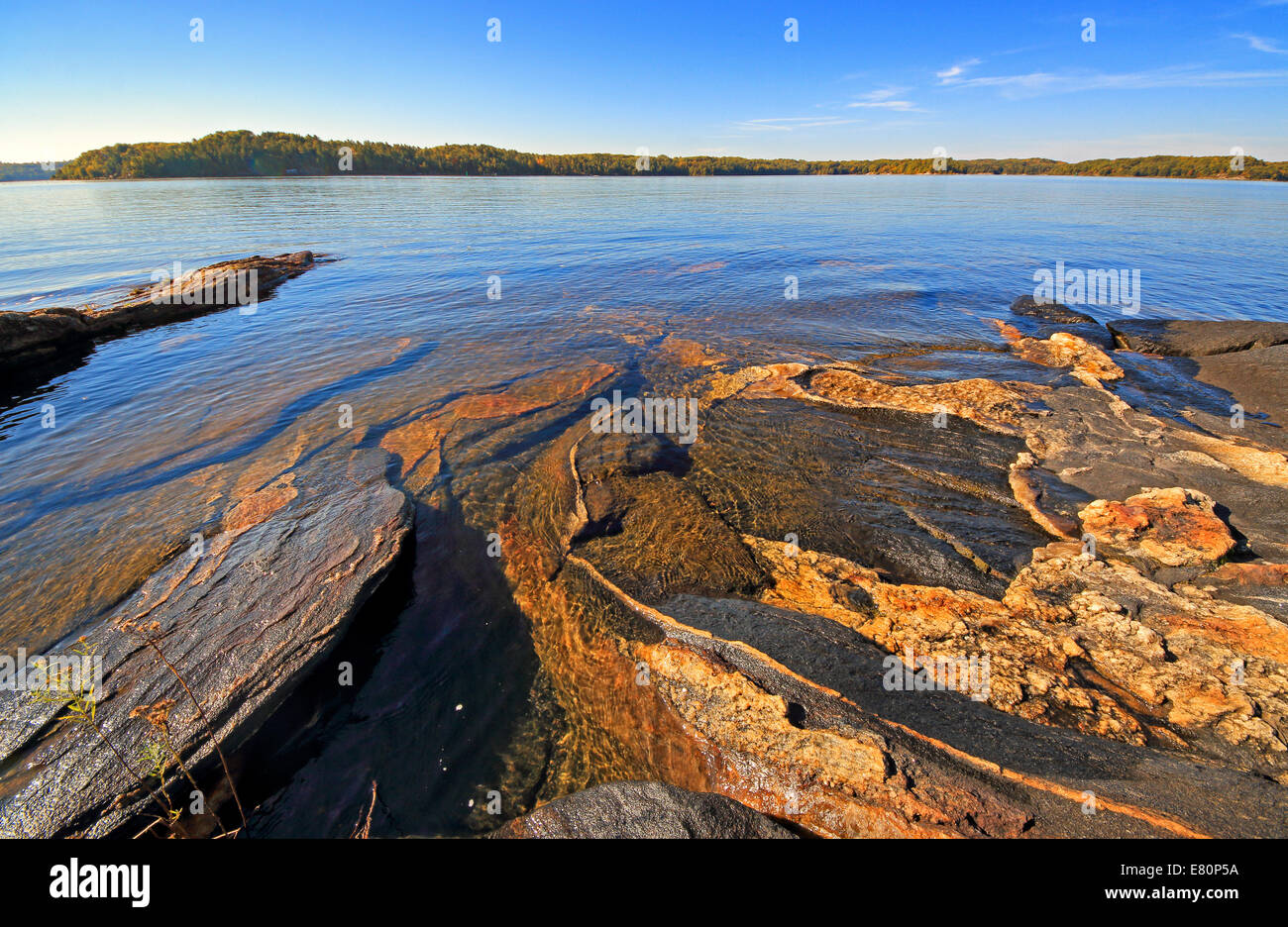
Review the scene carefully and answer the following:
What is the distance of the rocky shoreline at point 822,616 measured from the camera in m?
3.74

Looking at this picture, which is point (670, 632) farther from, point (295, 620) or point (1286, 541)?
point (1286, 541)

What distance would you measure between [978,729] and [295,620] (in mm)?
7022

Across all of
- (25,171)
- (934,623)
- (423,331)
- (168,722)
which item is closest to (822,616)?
(934,623)

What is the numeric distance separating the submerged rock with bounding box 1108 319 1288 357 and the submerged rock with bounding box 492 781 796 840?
737 inches

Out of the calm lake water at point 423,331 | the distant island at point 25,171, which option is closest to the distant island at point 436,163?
the distant island at point 25,171

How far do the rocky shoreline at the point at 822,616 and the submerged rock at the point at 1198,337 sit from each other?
4419mm

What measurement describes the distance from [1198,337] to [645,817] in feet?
67.4

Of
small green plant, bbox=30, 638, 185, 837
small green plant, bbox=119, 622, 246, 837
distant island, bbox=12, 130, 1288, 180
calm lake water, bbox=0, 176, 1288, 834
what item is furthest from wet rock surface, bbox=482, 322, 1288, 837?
distant island, bbox=12, 130, 1288, 180

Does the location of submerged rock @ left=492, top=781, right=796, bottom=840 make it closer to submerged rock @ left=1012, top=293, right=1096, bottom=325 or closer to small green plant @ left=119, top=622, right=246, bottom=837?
small green plant @ left=119, top=622, right=246, bottom=837

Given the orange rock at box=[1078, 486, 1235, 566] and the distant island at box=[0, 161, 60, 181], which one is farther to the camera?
the distant island at box=[0, 161, 60, 181]

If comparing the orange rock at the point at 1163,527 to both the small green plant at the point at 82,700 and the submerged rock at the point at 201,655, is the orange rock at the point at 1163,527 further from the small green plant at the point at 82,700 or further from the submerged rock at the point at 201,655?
the small green plant at the point at 82,700

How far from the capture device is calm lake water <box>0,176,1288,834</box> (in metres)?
5.46
